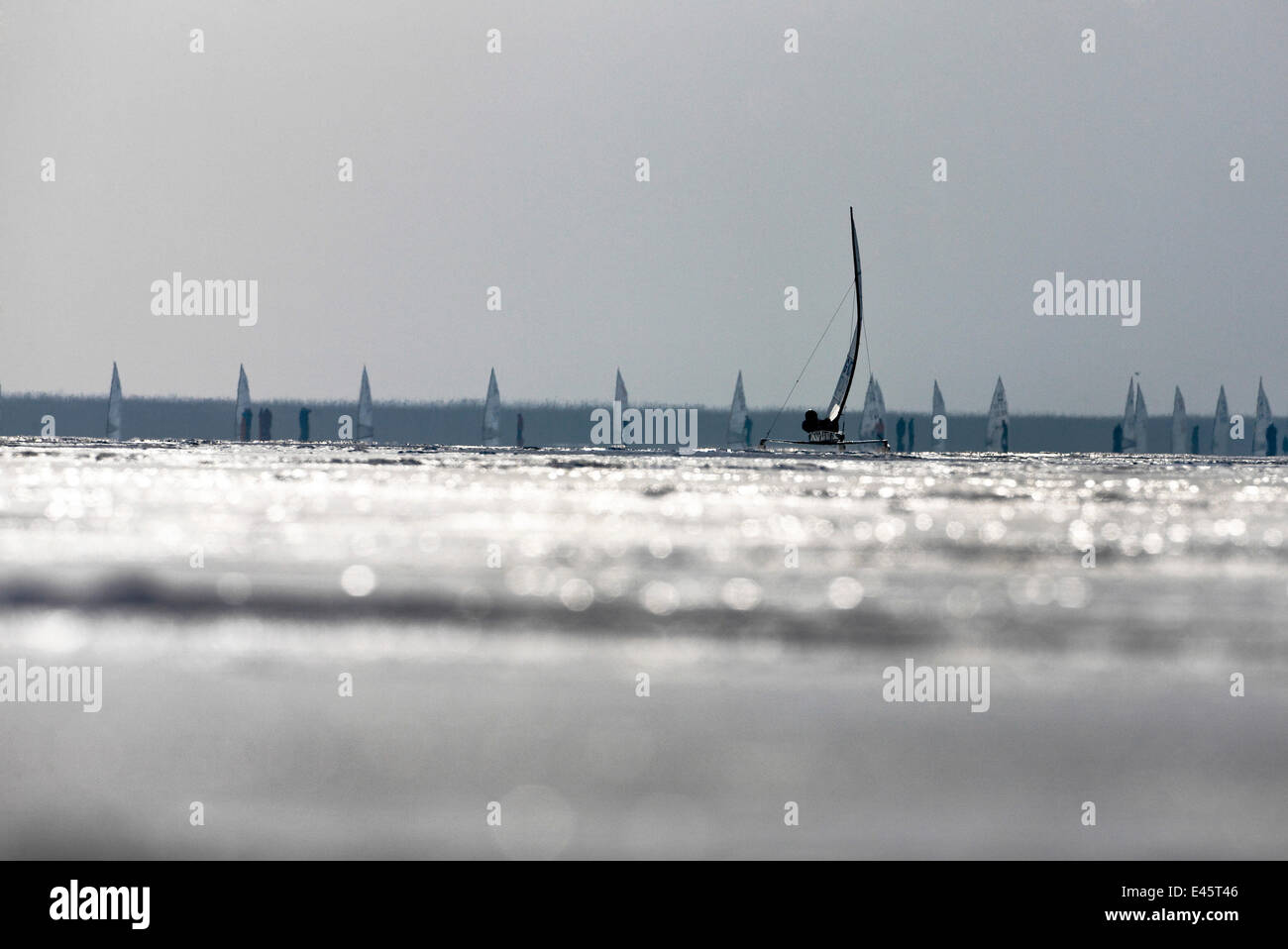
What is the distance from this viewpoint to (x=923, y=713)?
1053 centimetres

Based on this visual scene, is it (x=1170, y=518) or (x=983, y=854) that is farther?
(x=1170, y=518)

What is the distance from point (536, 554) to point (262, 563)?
172 inches

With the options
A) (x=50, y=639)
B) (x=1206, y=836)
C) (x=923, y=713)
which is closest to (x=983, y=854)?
(x=1206, y=836)

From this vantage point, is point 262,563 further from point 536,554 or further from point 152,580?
point 536,554

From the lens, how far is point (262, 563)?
2150 cm

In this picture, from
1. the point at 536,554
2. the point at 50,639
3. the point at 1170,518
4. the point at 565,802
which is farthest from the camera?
the point at 1170,518

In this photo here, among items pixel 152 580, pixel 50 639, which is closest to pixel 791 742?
pixel 50 639

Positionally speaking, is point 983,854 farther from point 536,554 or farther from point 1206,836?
point 536,554

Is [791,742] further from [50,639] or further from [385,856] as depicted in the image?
[50,639]
